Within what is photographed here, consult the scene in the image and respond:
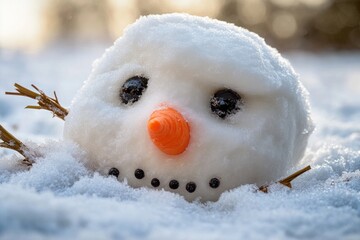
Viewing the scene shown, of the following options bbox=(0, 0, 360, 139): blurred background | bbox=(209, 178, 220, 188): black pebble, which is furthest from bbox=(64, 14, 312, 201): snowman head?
bbox=(0, 0, 360, 139): blurred background

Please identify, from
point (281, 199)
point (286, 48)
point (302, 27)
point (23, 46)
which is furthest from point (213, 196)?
point (302, 27)

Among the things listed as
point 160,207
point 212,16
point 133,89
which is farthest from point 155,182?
point 212,16

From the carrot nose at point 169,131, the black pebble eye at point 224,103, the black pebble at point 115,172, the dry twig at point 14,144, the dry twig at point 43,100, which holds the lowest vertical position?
the black pebble at point 115,172

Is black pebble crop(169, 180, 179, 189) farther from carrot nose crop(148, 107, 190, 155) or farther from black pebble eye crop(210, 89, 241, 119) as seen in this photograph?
black pebble eye crop(210, 89, 241, 119)

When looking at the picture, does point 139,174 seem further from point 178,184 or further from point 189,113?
point 189,113

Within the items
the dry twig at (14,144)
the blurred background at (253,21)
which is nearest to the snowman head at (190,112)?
the dry twig at (14,144)

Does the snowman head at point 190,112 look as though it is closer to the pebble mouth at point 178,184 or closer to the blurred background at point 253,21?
the pebble mouth at point 178,184
